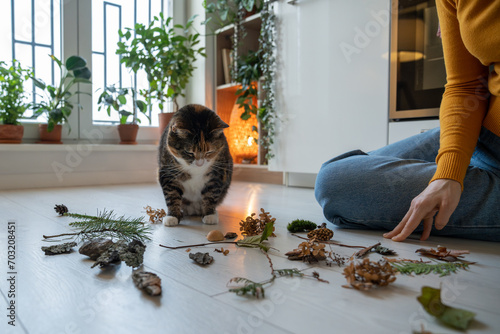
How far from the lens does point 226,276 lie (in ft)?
2.29

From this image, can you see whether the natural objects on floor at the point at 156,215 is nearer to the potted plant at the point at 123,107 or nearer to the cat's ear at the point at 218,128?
the cat's ear at the point at 218,128

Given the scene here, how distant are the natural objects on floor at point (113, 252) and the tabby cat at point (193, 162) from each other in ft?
1.24

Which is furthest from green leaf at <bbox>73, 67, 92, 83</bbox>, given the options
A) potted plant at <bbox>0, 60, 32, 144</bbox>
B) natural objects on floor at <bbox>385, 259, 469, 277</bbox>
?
natural objects on floor at <bbox>385, 259, 469, 277</bbox>

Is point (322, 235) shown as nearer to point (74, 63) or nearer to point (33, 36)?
point (74, 63)

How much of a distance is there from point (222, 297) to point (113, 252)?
28cm

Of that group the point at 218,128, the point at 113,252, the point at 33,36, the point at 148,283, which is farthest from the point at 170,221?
the point at 33,36

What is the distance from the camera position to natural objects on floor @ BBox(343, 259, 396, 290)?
24.6 inches

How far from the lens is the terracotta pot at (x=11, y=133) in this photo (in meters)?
2.32

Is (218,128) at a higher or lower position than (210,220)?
higher

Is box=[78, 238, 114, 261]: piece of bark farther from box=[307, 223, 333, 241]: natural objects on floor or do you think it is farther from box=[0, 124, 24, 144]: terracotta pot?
box=[0, 124, 24, 144]: terracotta pot

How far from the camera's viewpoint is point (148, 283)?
622mm

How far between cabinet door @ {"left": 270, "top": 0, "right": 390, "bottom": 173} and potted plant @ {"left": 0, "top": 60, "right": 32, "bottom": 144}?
1.63m

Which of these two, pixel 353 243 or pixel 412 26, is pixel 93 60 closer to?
pixel 412 26

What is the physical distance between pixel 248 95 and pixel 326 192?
1692mm
